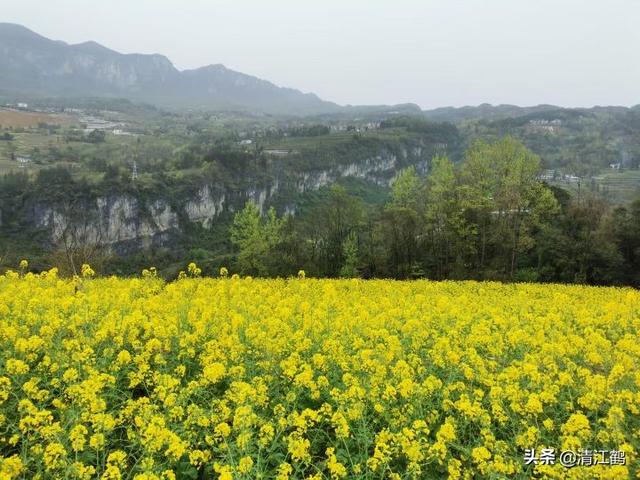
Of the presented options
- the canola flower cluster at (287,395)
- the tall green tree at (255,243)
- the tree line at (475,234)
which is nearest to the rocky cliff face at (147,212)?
the tall green tree at (255,243)

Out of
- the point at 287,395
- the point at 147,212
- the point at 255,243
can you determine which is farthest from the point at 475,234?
the point at 147,212

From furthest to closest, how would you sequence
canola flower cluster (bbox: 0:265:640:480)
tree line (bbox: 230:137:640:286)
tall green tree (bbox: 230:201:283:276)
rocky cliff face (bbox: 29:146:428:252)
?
rocky cliff face (bbox: 29:146:428:252), tall green tree (bbox: 230:201:283:276), tree line (bbox: 230:137:640:286), canola flower cluster (bbox: 0:265:640:480)

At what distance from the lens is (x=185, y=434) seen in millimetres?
5562

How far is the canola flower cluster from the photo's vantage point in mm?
5227

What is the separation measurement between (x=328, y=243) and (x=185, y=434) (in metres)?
41.9

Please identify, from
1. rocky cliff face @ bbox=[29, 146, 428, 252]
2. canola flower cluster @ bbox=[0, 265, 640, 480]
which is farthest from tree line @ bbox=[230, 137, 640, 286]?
rocky cliff face @ bbox=[29, 146, 428, 252]

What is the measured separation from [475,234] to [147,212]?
10327 cm

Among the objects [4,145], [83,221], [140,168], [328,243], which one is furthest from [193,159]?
[328,243]

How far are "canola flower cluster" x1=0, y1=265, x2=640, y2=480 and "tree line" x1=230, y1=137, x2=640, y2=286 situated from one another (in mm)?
26732

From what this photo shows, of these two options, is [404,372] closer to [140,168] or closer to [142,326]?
[142,326]

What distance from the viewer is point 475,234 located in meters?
38.2

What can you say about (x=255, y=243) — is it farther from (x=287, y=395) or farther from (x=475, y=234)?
(x=287, y=395)

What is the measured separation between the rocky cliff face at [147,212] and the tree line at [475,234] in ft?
210

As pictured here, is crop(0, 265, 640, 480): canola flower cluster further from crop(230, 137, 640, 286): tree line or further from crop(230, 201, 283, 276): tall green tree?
crop(230, 201, 283, 276): tall green tree
